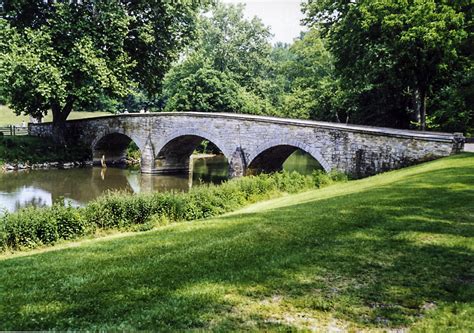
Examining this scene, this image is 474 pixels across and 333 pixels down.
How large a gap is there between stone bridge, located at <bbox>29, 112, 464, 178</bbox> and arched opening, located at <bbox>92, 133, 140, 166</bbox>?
0.10m

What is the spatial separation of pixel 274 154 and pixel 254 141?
2.00m

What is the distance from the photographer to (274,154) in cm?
2978

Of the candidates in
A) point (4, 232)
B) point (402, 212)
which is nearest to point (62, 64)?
point (4, 232)

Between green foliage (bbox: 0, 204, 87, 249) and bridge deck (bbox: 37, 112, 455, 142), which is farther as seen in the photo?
bridge deck (bbox: 37, 112, 455, 142)

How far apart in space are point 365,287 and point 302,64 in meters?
46.3

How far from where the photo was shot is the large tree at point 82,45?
100ft

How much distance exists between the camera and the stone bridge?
21.1m

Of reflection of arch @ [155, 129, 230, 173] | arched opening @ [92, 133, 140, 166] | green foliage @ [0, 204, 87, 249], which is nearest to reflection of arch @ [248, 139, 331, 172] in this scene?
reflection of arch @ [155, 129, 230, 173]

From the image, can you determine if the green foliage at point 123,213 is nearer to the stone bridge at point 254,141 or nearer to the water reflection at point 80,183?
the stone bridge at point 254,141

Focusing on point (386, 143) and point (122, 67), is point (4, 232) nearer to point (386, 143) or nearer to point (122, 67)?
point (386, 143)

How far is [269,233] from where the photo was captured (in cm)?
945

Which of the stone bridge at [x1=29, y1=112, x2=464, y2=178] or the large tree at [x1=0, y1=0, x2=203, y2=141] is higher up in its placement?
the large tree at [x1=0, y1=0, x2=203, y2=141]

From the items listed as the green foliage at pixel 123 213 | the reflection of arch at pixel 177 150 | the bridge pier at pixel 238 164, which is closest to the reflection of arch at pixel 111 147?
the reflection of arch at pixel 177 150

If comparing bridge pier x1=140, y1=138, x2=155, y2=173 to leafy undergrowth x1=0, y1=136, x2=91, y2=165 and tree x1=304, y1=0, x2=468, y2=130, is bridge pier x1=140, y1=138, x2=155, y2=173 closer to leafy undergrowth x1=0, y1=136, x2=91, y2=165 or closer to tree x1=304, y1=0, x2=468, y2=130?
leafy undergrowth x1=0, y1=136, x2=91, y2=165
